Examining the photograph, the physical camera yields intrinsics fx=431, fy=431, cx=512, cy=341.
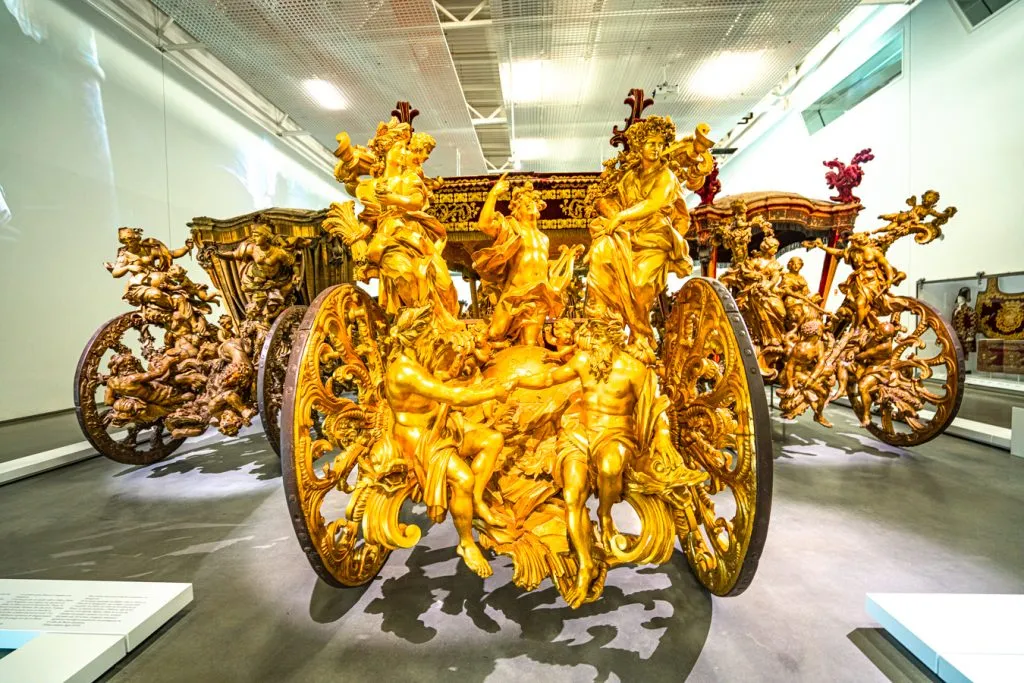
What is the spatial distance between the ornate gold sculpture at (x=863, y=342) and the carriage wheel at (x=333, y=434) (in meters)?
2.75

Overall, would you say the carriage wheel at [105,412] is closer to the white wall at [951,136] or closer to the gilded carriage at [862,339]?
the gilded carriage at [862,339]

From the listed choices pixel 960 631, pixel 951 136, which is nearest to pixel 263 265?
pixel 960 631

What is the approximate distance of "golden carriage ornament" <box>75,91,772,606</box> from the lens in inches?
52.7

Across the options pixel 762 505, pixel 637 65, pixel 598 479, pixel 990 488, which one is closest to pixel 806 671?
pixel 762 505

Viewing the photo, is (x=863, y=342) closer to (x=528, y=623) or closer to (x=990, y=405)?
(x=990, y=405)

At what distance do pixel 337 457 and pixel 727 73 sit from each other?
5.26 meters

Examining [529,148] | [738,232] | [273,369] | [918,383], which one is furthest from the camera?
[529,148]

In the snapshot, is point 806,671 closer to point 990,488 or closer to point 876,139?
point 990,488

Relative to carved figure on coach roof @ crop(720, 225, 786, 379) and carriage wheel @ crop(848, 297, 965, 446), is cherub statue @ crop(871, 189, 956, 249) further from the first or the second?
carved figure on coach roof @ crop(720, 225, 786, 379)

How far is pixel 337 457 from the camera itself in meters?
1.56

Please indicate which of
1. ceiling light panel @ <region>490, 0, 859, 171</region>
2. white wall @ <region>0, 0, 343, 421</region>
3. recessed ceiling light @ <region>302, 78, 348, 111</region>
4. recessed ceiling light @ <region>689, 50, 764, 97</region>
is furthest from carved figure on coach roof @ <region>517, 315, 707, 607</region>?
white wall @ <region>0, 0, 343, 421</region>

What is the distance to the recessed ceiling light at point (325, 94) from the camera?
14.8 ft

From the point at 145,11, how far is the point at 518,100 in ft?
12.2

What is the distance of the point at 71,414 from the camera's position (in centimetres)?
408
